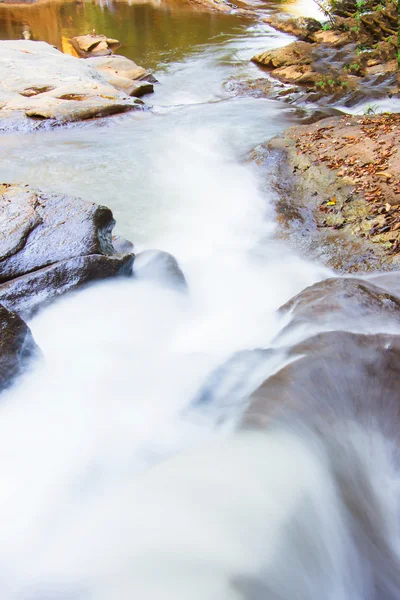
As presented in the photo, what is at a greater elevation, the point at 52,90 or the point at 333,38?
the point at 333,38

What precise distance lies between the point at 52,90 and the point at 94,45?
9.65m

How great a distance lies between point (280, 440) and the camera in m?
2.79

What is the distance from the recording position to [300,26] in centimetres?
2036

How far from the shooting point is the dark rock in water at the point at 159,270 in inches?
188

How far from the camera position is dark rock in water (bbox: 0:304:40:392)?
10.5 ft

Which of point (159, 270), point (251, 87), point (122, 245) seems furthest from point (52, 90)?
point (159, 270)

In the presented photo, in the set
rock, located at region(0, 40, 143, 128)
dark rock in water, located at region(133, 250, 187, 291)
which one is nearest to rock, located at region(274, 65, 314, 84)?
rock, located at region(0, 40, 143, 128)

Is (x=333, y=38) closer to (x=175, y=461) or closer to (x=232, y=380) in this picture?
(x=232, y=380)

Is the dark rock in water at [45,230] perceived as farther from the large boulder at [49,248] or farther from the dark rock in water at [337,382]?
the dark rock in water at [337,382]

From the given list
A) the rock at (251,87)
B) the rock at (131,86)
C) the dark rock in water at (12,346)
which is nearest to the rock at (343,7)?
the rock at (251,87)

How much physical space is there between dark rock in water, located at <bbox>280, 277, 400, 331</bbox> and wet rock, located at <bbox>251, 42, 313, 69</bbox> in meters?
13.5

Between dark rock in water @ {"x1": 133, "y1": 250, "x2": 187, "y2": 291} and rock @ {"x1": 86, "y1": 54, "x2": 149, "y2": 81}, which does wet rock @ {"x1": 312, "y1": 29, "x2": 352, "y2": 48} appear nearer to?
rock @ {"x1": 86, "y1": 54, "x2": 149, "y2": 81}

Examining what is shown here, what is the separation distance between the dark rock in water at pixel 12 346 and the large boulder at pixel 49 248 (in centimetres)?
63

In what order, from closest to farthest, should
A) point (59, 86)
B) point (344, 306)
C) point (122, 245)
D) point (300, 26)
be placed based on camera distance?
point (344, 306) → point (122, 245) → point (59, 86) → point (300, 26)
